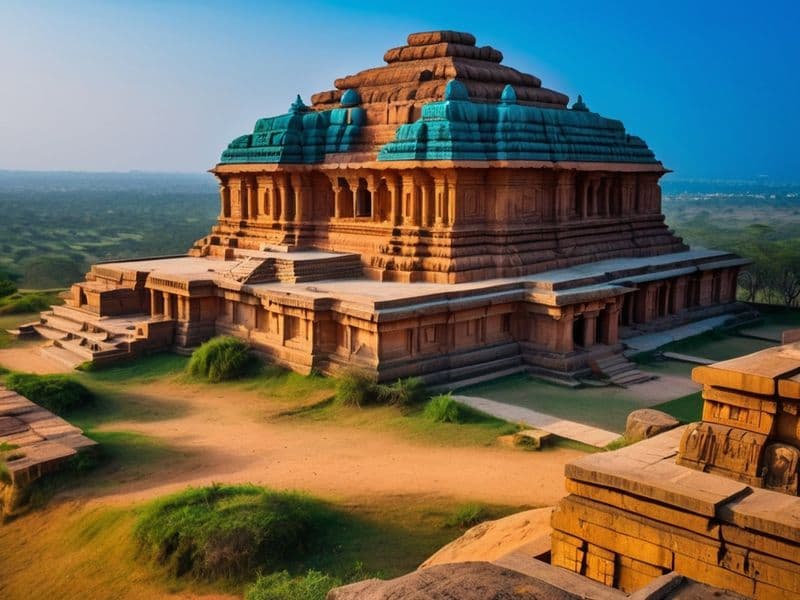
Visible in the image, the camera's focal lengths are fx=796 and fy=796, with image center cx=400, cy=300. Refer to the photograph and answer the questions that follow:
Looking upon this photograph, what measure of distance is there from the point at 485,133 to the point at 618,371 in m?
5.30

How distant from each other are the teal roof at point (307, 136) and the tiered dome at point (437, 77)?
0.83m

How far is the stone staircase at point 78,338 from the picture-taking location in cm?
1462

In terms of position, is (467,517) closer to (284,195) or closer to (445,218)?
(445,218)

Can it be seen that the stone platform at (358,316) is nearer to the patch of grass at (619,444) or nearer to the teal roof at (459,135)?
the teal roof at (459,135)

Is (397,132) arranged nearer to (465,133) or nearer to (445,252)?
(465,133)

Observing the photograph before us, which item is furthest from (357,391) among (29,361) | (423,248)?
(29,361)

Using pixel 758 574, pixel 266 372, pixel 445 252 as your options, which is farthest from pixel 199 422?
pixel 758 574

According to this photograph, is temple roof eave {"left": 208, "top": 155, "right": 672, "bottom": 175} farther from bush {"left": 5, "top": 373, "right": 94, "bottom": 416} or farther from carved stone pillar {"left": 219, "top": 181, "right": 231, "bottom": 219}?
bush {"left": 5, "top": 373, "right": 94, "bottom": 416}

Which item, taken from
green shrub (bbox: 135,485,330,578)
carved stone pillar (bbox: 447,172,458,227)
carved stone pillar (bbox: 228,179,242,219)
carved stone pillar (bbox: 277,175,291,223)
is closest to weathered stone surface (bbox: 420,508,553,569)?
green shrub (bbox: 135,485,330,578)

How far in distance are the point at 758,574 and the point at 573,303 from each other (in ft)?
31.3

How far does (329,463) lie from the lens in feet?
31.6

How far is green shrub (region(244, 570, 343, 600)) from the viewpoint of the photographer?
5.84 meters

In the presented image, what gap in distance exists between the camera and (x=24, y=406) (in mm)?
10820

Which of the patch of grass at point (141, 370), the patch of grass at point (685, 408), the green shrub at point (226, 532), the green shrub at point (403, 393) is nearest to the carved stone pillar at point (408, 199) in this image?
the green shrub at point (403, 393)
